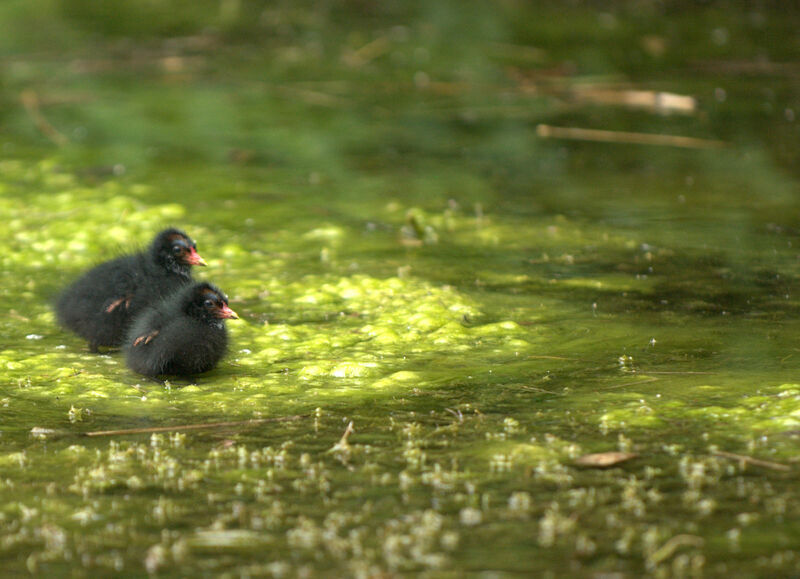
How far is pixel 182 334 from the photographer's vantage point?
15.8 feet

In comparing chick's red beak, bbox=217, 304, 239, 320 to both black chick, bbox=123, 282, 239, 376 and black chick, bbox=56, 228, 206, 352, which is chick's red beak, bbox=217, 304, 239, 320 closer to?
black chick, bbox=123, 282, 239, 376

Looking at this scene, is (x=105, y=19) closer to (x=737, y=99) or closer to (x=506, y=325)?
(x=737, y=99)

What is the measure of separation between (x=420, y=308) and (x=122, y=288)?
1.34 meters

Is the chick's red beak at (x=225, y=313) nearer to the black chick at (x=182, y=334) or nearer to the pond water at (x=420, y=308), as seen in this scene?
the black chick at (x=182, y=334)

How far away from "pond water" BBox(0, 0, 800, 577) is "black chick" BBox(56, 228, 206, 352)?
0.41ft

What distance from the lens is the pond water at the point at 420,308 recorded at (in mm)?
3400

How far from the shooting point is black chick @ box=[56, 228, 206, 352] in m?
5.26

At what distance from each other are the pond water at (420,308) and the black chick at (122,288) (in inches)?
5.0

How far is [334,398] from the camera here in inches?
179

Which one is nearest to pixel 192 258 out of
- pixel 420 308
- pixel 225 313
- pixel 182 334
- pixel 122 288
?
pixel 122 288

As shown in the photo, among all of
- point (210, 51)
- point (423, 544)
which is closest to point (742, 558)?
point (423, 544)

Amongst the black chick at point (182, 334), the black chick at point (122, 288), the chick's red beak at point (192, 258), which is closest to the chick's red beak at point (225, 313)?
the black chick at point (182, 334)

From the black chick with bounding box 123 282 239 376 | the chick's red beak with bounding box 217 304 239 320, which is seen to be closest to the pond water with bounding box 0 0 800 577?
the black chick with bounding box 123 282 239 376

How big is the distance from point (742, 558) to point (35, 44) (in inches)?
432
